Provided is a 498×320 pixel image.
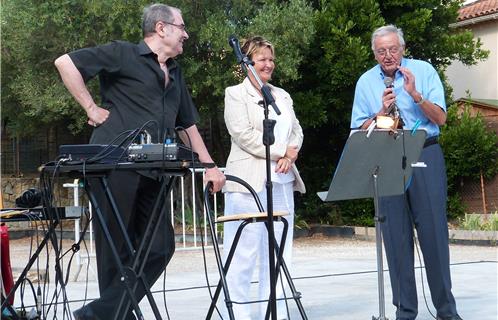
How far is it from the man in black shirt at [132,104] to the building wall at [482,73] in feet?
61.8

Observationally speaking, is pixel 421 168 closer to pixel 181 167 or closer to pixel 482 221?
pixel 181 167

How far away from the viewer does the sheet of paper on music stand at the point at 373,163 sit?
468cm

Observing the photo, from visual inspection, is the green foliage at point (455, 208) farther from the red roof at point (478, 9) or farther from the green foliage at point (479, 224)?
the red roof at point (478, 9)

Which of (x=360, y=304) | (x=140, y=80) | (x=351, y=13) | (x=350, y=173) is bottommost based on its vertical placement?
(x=360, y=304)

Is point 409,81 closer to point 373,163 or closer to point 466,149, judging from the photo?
point 373,163

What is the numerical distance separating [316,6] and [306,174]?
3.20 meters

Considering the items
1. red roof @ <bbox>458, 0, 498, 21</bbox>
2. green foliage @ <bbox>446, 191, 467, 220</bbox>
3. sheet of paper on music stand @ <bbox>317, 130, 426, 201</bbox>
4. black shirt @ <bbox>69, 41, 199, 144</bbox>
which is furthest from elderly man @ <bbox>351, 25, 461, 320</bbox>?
red roof @ <bbox>458, 0, 498, 21</bbox>

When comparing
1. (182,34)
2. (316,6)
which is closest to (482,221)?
(316,6)

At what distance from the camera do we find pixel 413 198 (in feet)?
17.6

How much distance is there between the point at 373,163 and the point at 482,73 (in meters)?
19.1

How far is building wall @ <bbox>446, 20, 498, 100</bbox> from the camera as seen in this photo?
2267 cm

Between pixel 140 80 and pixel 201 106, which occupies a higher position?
pixel 201 106

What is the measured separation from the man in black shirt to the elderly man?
125 cm

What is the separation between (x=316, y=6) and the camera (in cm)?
1538
